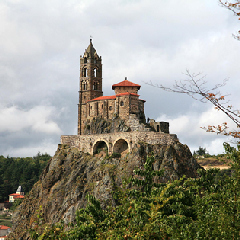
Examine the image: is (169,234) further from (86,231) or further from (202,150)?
(202,150)

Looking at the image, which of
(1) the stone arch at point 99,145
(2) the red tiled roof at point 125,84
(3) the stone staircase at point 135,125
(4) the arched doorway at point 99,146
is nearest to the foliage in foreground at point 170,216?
(3) the stone staircase at point 135,125

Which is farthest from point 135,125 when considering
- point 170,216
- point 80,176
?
point 170,216

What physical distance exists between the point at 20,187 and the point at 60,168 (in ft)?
294

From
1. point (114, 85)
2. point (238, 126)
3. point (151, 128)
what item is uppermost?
point (114, 85)

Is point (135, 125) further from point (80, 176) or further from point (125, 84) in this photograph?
point (80, 176)

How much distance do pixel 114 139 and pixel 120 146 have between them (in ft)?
6.35

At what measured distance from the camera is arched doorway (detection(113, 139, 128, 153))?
6825 centimetres

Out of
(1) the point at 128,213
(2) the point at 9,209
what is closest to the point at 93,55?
(1) the point at 128,213

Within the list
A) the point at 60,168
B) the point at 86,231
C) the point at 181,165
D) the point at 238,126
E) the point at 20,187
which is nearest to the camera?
the point at 238,126

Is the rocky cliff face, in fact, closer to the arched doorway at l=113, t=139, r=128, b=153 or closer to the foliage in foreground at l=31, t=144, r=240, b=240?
the arched doorway at l=113, t=139, r=128, b=153

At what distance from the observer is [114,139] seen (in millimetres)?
68250

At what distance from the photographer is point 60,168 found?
74500mm

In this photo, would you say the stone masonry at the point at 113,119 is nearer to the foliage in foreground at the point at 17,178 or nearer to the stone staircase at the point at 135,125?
the stone staircase at the point at 135,125

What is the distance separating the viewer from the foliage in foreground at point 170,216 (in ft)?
52.5
